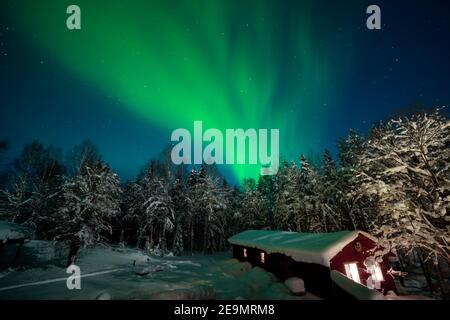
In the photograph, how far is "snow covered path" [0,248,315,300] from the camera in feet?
42.7

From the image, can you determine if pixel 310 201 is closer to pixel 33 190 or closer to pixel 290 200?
pixel 290 200

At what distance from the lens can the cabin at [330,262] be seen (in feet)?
48.5

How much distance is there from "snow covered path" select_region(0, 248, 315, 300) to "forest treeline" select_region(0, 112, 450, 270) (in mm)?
2859

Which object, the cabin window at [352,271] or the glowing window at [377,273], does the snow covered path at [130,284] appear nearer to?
the cabin window at [352,271]

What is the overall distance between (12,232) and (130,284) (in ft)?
34.2

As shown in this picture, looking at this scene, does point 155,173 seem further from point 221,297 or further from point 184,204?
point 221,297

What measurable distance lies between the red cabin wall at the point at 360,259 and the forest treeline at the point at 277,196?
2122 mm

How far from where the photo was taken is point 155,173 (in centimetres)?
3738

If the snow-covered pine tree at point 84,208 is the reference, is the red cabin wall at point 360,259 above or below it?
below

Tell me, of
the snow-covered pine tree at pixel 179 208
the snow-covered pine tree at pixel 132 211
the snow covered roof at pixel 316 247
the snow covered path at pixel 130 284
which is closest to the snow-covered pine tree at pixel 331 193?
the snow covered roof at pixel 316 247

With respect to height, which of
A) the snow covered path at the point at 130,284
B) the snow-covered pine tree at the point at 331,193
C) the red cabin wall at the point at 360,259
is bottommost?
the snow covered path at the point at 130,284

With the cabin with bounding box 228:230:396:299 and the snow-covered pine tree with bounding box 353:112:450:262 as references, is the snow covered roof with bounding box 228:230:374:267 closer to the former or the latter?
the cabin with bounding box 228:230:396:299

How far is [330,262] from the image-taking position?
15.9m

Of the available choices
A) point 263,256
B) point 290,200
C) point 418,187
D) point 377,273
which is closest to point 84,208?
point 263,256
